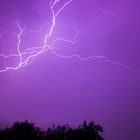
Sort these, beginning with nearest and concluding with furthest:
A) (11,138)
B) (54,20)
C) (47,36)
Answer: (11,138), (54,20), (47,36)

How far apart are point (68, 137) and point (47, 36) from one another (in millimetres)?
13360

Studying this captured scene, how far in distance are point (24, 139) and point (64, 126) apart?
1504 mm

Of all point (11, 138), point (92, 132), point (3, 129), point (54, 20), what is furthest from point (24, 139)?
point (54, 20)

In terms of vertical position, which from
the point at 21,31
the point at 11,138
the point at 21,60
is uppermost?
the point at 21,31

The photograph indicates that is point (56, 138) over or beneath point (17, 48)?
beneath

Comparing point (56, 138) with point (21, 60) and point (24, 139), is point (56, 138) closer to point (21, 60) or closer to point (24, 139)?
point (24, 139)

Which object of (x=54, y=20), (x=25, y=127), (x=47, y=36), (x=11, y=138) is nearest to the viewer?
(x=11, y=138)

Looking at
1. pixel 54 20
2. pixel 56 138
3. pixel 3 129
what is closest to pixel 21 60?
pixel 54 20

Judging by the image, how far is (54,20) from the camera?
76.5ft

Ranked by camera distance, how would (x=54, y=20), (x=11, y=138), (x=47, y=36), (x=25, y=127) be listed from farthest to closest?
(x=47, y=36), (x=54, y=20), (x=25, y=127), (x=11, y=138)

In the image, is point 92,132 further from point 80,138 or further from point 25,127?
point 25,127

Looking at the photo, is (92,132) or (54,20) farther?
(54,20)

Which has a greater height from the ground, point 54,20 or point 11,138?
point 54,20

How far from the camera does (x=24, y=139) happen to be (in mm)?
13102
